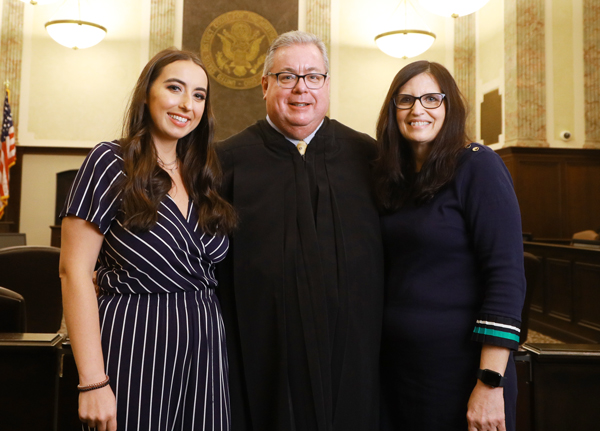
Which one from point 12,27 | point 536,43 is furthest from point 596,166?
point 12,27

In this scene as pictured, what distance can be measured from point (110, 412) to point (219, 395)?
1.23 feet

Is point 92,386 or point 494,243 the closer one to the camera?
point 92,386

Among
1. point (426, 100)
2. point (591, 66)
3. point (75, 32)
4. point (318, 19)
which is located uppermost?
point (318, 19)

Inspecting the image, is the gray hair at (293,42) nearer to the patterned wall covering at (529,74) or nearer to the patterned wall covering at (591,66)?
the patterned wall covering at (529,74)

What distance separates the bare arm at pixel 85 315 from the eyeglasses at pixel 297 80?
1.08 m

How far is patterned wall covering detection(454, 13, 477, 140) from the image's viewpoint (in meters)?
11.7

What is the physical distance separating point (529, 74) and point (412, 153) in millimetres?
8896

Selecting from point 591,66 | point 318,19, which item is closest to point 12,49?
point 318,19

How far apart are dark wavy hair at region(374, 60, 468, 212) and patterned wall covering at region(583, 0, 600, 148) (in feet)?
30.5

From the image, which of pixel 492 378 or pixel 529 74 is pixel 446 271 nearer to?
pixel 492 378

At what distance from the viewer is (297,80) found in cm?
237

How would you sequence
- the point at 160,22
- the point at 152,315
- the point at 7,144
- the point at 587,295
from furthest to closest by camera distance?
the point at 160,22, the point at 7,144, the point at 587,295, the point at 152,315

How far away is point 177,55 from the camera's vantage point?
1.95 m

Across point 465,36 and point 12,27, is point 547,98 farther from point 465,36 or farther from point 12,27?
point 12,27
